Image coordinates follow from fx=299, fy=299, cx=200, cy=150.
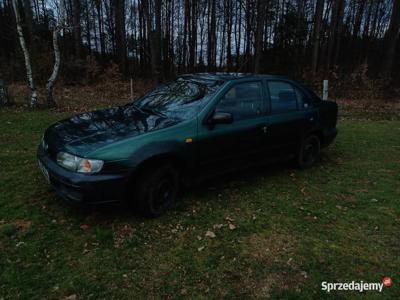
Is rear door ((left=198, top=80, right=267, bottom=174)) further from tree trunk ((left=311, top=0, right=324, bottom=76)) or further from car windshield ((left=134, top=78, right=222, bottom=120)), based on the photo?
tree trunk ((left=311, top=0, right=324, bottom=76))

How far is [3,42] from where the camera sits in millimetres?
21547

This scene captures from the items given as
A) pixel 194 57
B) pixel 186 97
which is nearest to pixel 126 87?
pixel 194 57

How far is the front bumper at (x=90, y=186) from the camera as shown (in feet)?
9.68

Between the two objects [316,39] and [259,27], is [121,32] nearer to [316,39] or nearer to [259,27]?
[259,27]

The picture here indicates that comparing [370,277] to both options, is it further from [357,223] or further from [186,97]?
[186,97]

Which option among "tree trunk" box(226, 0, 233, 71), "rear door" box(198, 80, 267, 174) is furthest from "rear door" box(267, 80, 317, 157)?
"tree trunk" box(226, 0, 233, 71)

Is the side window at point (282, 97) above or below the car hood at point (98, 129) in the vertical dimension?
above

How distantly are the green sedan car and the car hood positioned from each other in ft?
0.04

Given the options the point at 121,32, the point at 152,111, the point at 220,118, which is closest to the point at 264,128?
the point at 220,118

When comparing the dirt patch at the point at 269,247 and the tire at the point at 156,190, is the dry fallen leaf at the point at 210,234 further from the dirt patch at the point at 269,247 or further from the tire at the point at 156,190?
the tire at the point at 156,190

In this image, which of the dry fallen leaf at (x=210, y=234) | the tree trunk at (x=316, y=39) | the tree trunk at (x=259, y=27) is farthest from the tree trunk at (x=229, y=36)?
the dry fallen leaf at (x=210, y=234)

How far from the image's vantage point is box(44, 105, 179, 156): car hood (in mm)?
3137

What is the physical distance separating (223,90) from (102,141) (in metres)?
1.71

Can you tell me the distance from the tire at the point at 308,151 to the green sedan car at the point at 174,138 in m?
0.07
